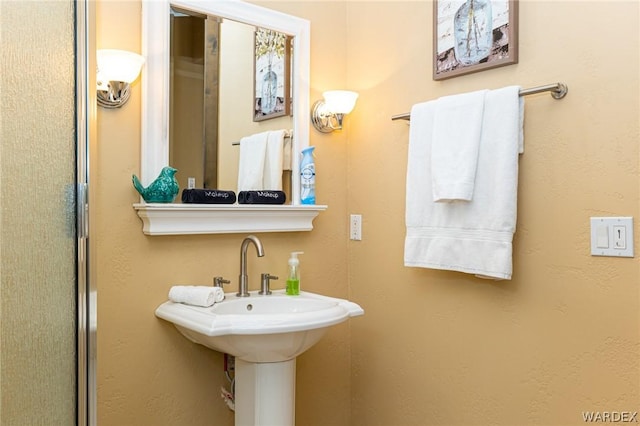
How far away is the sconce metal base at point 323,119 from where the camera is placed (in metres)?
2.18

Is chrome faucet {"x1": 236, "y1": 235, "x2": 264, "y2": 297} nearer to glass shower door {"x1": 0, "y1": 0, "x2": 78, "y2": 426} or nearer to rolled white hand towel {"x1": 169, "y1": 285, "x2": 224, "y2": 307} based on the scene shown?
rolled white hand towel {"x1": 169, "y1": 285, "x2": 224, "y2": 307}

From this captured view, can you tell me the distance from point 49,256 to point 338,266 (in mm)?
Answer: 1357

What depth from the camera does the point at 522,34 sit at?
168 centimetres

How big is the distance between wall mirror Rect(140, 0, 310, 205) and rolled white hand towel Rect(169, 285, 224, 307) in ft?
1.18

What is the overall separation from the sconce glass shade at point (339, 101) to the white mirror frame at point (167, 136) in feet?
0.35

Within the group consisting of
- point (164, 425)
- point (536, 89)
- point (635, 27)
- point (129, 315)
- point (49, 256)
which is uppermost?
point (635, 27)

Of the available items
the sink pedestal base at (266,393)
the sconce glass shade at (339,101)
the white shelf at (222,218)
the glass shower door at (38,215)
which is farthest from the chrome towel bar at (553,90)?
the glass shower door at (38,215)

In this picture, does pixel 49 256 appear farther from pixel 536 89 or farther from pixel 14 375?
pixel 536 89

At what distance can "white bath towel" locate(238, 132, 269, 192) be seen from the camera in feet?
6.45

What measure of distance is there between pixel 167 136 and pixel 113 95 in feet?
0.69

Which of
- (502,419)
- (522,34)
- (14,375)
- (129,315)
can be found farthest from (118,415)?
(522,34)

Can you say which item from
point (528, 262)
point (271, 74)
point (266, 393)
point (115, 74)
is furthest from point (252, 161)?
point (528, 262)

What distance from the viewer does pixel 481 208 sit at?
1.67 meters

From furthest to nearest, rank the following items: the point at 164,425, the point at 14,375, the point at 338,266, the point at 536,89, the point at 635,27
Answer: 1. the point at 338,266
2. the point at 164,425
3. the point at 536,89
4. the point at 635,27
5. the point at 14,375
